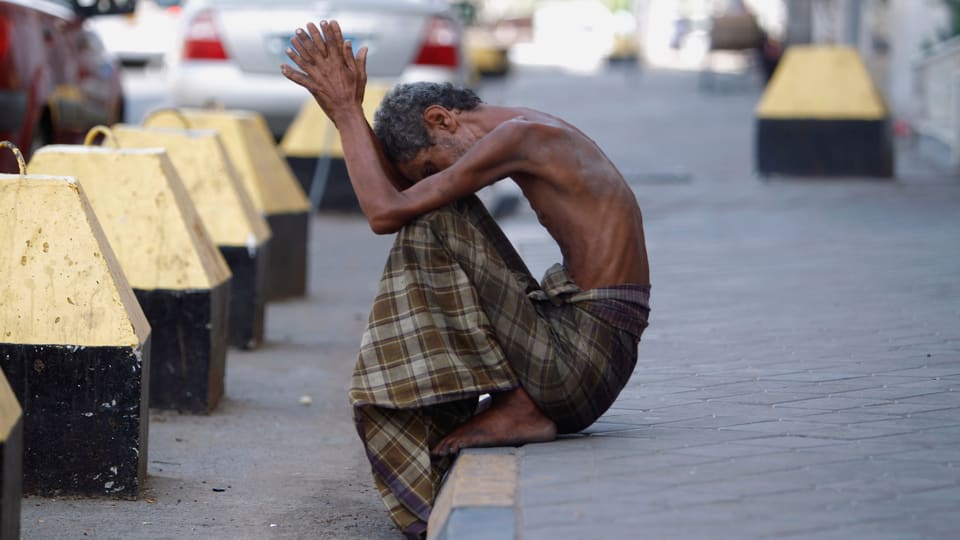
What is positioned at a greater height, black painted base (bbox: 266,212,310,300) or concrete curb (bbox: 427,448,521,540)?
concrete curb (bbox: 427,448,521,540)

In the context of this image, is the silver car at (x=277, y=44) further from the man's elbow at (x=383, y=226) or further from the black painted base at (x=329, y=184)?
the man's elbow at (x=383, y=226)

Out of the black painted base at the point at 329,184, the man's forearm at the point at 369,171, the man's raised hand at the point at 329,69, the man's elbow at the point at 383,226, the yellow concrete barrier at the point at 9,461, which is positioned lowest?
the black painted base at the point at 329,184

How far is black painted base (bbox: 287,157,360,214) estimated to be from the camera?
35.4 feet

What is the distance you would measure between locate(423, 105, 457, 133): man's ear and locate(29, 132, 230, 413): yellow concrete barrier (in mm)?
1505

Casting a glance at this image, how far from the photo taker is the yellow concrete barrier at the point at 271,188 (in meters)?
7.36

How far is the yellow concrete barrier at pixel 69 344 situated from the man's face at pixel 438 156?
0.90 m

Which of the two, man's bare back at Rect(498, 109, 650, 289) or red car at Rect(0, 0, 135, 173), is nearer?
man's bare back at Rect(498, 109, 650, 289)

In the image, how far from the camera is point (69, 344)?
13.6ft

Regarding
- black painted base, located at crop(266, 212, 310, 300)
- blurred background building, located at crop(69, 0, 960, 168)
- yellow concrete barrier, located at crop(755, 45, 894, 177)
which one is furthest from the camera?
blurred background building, located at crop(69, 0, 960, 168)

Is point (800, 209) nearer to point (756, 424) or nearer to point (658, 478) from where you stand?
Answer: point (756, 424)

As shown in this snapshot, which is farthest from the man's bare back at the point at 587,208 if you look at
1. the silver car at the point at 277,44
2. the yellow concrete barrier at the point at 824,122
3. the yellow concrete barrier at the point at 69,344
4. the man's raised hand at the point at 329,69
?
the yellow concrete barrier at the point at 824,122

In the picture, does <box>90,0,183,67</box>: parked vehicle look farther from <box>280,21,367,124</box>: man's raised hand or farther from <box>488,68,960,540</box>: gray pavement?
<box>280,21,367,124</box>: man's raised hand

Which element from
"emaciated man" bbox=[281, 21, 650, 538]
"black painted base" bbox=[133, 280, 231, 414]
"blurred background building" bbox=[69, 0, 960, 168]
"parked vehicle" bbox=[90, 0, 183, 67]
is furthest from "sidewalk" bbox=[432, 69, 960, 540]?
"parked vehicle" bbox=[90, 0, 183, 67]

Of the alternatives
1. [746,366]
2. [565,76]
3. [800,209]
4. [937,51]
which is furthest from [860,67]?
[565,76]
